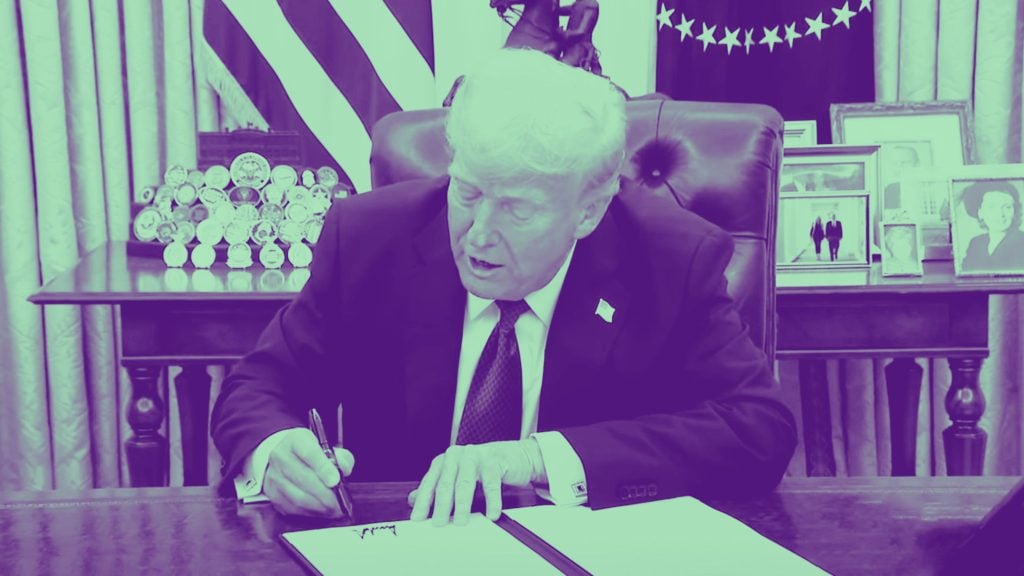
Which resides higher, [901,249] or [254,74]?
[254,74]

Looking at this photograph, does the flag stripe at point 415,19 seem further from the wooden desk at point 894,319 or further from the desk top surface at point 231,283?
the wooden desk at point 894,319

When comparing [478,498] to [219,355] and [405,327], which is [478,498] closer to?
[405,327]

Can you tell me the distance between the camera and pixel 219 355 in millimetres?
2570

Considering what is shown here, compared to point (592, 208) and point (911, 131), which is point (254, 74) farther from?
point (592, 208)

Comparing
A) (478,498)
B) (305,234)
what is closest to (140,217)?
(305,234)

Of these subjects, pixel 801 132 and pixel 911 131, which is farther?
pixel 801 132

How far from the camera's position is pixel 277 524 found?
1.24 m

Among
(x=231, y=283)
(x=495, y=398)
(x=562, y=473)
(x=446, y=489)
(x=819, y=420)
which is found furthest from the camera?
(x=819, y=420)

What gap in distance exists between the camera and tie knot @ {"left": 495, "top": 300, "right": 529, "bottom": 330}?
1701 mm

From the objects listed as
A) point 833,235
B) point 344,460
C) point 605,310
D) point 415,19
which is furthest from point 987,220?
point 344,460

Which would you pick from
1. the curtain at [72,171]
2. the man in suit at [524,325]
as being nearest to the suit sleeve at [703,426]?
the man in suit at [524,325]

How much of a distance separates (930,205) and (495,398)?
164cm

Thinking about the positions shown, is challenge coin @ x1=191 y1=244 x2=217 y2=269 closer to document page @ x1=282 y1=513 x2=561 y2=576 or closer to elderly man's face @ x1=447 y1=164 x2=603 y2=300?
elderly man's face @ x1=447 y1=164 x2=603 y2=300

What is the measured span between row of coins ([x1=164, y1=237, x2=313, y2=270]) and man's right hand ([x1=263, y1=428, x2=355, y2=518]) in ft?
4.73
